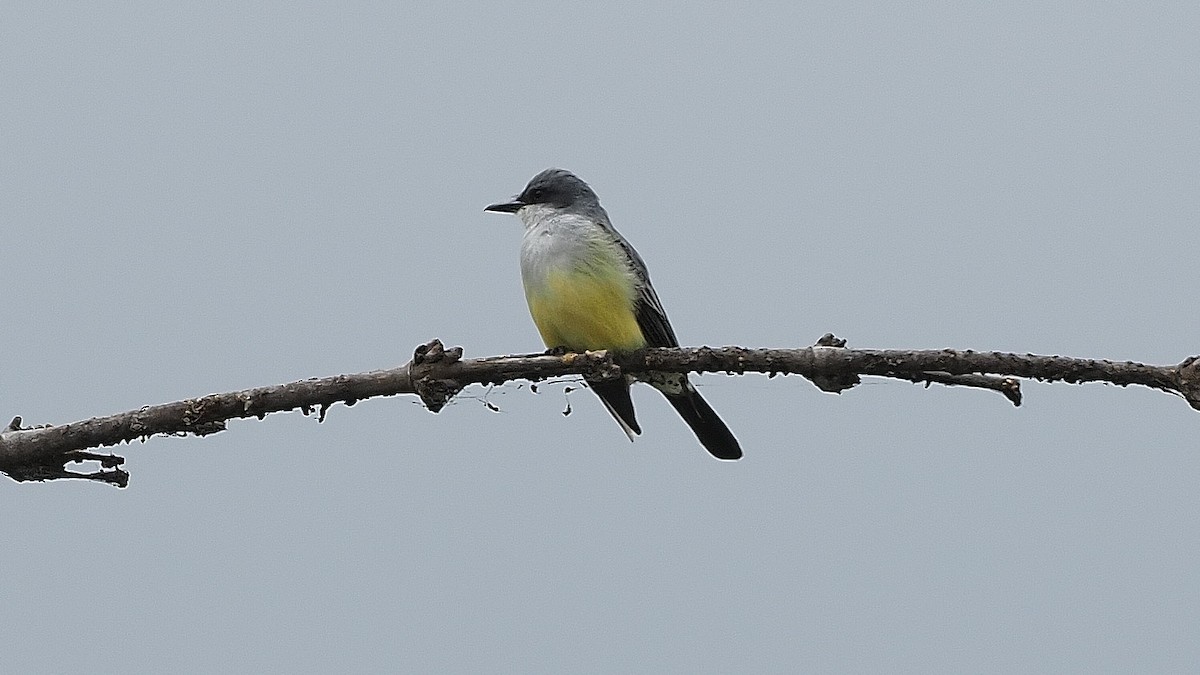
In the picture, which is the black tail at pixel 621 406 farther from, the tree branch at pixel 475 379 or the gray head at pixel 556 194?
the tree branch at pixel 475 379

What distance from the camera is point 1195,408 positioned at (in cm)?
325

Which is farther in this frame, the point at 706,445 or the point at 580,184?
the point at 580,184

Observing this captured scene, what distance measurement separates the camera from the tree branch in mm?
3250

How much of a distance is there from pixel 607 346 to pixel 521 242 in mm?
773

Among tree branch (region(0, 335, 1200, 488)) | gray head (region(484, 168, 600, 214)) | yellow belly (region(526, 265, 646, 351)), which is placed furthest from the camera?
gray head (region(484, 168, 600, 214))

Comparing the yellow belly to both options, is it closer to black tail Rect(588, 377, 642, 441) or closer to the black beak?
black tail Rect(588, 377, 642, 441)

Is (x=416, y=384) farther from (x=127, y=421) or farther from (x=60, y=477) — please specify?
(x=60, y=477)

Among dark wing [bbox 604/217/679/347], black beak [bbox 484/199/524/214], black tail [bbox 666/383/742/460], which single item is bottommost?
black tail [bbox 666/383/742/460]

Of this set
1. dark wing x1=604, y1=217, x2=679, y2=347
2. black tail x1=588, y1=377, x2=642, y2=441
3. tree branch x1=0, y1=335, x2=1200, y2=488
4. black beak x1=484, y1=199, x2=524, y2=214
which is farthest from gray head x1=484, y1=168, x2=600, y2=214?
tree branch x1=0, y1=335, x2=1200, y2=488

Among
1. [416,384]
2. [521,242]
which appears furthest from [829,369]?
[521,242]

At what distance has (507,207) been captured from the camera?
6062mm

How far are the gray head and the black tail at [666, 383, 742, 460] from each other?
1.11m

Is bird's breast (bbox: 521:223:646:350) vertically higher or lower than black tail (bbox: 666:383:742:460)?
higher

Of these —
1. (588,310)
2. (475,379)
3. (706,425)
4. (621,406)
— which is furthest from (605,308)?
(475,379)
